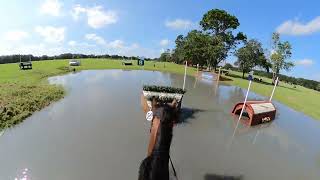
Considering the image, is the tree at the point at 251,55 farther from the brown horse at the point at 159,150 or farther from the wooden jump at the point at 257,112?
the brown horse at the point at 159,150

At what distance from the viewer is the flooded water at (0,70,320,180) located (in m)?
10.3

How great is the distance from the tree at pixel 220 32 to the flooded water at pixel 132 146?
43.3m

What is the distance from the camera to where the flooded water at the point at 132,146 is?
405 inches

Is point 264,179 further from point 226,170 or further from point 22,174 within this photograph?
point 22,174

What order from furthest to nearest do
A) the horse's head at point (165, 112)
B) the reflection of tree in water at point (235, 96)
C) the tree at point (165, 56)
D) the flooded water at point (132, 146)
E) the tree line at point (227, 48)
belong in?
the tree at point (165, 56) < the tree line at point (227, 48) < the reflection of tree in water at point (235, 96) < the flooded water at point (132, 146) < the horse's head at point (165, 112)

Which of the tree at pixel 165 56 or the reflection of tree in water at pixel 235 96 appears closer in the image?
the reflection of tree in water at pixel 235 96

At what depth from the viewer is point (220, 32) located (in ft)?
221

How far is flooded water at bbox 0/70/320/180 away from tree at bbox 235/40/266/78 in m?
42.4

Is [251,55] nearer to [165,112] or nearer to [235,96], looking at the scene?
[235,96]

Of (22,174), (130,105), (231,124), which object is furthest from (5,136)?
(231,124)

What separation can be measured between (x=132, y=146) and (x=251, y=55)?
5405 centimetres

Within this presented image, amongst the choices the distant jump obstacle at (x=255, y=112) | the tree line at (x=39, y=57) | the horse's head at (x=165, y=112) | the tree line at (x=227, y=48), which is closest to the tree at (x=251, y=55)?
the tree line at (x=227, y=48)

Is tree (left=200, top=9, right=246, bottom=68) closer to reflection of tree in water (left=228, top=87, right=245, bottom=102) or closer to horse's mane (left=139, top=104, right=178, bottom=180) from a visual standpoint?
reflection of tree in water (left=228, top=87, right=245, bottom=102)

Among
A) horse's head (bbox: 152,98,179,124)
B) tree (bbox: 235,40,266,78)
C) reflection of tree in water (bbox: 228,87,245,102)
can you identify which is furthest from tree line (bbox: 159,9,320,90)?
horse's head (bbox: 152,98,179,124)
